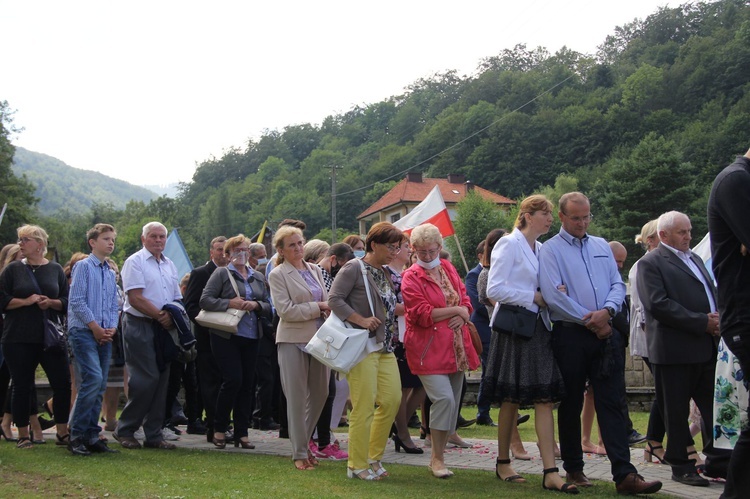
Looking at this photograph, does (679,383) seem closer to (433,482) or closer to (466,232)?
(433,482)

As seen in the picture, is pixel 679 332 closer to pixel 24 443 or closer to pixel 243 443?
pixel 243 443

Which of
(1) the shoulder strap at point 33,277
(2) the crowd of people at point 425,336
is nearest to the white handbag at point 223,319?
(2) the crowd of people at point 425,336

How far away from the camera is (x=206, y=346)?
9477mm

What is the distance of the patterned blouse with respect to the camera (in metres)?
7.32

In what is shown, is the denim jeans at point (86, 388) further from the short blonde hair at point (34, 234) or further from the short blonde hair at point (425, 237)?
the short blonde hair at point (425, 237)

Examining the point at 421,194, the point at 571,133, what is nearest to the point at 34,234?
the point at 421,194

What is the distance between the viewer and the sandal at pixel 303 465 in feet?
24.3

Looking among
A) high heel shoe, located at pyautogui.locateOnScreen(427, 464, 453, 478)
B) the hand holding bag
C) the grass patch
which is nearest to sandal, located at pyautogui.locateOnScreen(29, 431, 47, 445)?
the grass patch

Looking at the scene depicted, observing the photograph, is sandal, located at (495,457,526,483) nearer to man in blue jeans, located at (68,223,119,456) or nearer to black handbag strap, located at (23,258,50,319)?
man in blue jeans, located at (68,223,119,456)

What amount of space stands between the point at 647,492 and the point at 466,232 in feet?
228

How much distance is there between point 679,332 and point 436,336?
2014 millimetres

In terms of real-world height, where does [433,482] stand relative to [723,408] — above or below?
below

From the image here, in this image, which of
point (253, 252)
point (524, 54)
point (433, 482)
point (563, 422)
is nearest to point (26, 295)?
point (253, 252)

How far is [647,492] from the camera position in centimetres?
604
